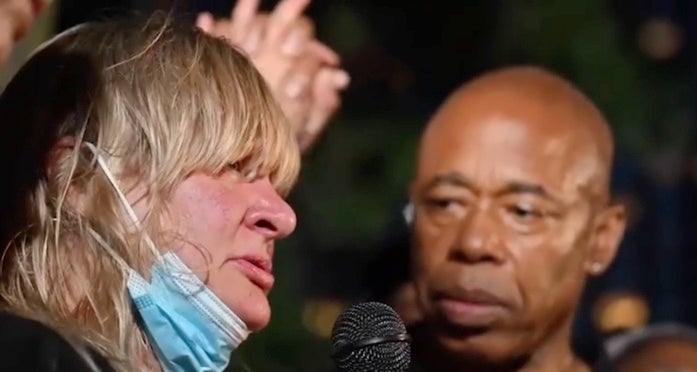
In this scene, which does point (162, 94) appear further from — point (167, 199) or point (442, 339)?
point (442, 339)

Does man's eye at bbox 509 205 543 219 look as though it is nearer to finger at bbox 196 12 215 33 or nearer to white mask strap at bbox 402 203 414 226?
white mask strap at bbox 402 203 414 226

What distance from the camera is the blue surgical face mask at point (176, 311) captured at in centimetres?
110

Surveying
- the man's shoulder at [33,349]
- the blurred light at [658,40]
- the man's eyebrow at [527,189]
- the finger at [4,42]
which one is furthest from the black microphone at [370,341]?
the blurred light at [658,40]

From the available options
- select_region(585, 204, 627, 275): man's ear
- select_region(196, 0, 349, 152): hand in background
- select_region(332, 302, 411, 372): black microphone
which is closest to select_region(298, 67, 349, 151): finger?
select_region(196, 0, 349, 152): hand in background

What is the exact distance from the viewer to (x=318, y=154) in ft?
5.58

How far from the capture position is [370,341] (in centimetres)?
105

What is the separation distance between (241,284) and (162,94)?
0.17 metres

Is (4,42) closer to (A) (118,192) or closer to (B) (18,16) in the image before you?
(B) (18,16)

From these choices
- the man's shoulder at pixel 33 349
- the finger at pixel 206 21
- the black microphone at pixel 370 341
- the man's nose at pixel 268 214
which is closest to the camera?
the man's shoulder at pixel 33 349

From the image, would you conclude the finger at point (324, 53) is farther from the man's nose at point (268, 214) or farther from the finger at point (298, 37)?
the man's nose at point (268, 214)

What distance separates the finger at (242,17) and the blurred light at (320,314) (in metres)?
0.35

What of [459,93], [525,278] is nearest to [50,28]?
[459,93]

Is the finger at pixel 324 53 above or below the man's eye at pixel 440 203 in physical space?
above

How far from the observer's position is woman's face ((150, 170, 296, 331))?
3.65ft
